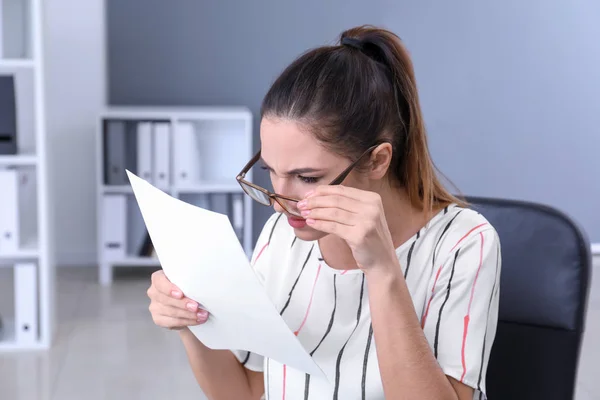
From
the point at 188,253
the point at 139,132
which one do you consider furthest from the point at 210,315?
the point at 139,132

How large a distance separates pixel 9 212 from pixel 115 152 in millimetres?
949

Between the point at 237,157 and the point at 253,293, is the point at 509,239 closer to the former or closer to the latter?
the point at 253,293

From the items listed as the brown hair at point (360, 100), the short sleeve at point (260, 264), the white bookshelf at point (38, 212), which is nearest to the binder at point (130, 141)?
the white bookshelf at point (38, 212)

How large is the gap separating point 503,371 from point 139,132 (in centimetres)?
305

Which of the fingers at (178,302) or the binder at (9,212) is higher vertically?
the fingers at (178,302)

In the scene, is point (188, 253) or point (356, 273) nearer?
point (188, 253)

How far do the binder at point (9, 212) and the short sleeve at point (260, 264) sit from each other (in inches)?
78.8

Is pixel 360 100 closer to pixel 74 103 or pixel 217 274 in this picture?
pixel 217 274

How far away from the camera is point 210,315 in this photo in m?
1.26

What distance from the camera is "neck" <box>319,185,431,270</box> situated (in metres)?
1.43

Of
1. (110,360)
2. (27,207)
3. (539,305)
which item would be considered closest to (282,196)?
(539,305)

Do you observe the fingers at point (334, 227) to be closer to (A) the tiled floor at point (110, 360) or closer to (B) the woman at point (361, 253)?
(B) the woman at point (361, 253)

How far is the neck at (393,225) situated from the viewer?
1.43 m

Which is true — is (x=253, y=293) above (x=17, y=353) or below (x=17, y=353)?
above
